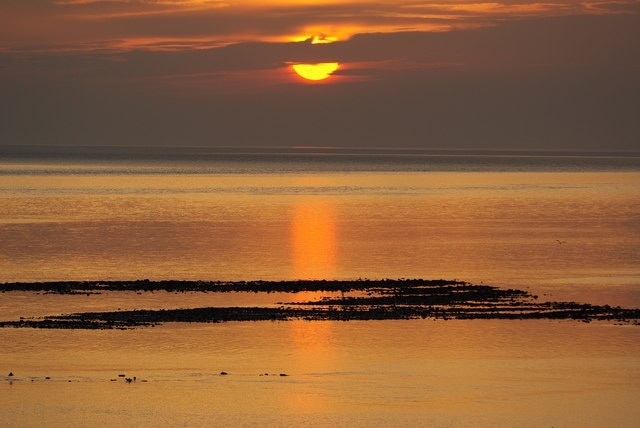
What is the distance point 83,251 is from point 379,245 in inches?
550

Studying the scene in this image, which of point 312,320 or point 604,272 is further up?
point 604,272

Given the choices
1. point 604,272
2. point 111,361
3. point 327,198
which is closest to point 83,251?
point 604,272

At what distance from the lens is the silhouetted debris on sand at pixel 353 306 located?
106ft

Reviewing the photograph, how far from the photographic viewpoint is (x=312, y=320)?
1267 inches

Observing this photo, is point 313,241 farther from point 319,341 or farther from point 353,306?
point 319,341

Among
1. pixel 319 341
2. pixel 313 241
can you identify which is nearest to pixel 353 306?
pixel 319 341

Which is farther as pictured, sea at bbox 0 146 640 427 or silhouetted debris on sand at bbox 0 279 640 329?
silhouetted debris on sand at bbox 0 279 640 329

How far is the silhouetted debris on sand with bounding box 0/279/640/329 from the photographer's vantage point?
3238 centimetres

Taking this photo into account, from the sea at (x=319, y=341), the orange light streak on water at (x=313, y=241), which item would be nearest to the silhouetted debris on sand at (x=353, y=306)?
the sea at (x=319, y=341)

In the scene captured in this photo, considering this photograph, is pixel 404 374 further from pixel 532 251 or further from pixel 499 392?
pixel 532 251

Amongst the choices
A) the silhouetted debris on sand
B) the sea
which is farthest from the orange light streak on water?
the silhouetted debris on sand

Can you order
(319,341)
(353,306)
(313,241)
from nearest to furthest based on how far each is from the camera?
(319,341) < (353,306) < (313,241)

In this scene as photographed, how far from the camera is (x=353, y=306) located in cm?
3447

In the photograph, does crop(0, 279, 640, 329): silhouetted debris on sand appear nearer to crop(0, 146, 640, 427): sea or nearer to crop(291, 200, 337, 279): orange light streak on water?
crop(0, 146, 640, 427): sea
